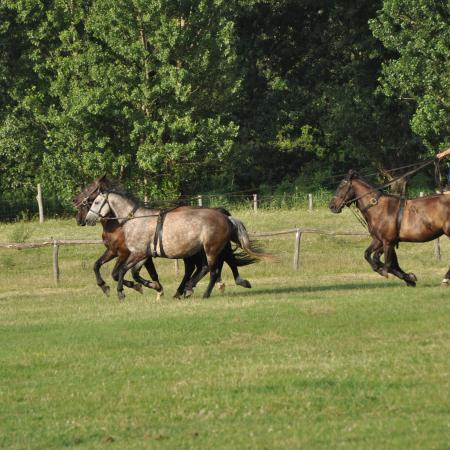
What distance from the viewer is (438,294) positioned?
2212 cm

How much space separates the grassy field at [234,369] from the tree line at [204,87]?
2033 cm

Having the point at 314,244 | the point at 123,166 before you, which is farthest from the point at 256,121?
the point at 314,244

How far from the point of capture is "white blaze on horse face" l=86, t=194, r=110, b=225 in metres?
25.0

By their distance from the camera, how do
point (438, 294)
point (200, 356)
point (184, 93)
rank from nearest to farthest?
point (200, 356) < point (438, 294) < point (184, 93)

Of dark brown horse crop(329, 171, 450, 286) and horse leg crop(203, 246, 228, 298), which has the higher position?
dark brown horse crop(329, 171, 450, 286)

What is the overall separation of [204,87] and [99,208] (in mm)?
23283

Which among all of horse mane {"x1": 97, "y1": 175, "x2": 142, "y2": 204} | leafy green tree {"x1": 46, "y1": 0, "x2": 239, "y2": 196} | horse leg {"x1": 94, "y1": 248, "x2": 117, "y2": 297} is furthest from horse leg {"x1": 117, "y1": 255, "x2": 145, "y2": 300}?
leafy green tree {"x1": 46, "y1": 0, "x2": 239, "y2": 196}

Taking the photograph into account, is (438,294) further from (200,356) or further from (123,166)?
(123,166)

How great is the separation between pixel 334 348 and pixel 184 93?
30.0 m

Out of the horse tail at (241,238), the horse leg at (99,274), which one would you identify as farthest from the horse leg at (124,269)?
the horse tail at (241,238)

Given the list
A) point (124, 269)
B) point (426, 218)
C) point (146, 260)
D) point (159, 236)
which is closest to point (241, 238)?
point (159, 236)

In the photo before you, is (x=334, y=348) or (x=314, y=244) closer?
(x=334, y=348)

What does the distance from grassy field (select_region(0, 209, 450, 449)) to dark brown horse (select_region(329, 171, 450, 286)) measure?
531mm

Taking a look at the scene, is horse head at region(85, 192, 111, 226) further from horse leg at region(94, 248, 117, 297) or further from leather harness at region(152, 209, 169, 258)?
leather harness at region(152, 209, 169, 258)
